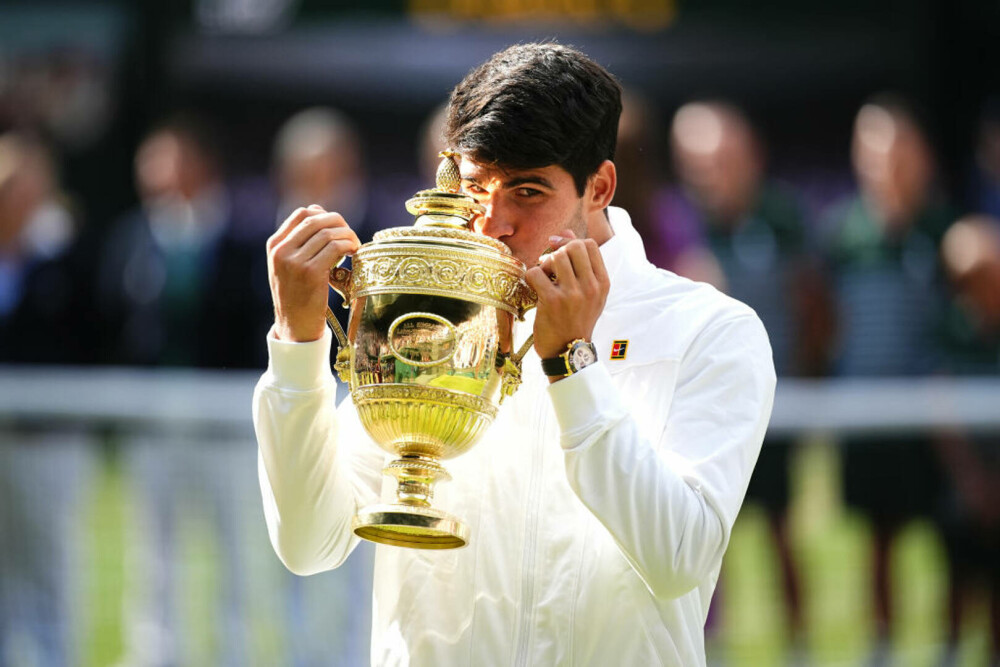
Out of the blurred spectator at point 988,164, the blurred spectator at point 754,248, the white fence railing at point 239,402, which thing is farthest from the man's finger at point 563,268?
the blurred spectator at point 988,164

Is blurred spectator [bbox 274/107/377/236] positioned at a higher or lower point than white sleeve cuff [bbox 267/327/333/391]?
higher

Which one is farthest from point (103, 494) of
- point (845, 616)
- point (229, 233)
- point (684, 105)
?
point (684, 105)

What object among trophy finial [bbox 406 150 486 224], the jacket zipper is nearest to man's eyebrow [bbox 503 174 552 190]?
trophy finial [bbox 406 150 486 224]

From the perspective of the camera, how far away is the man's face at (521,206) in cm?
269

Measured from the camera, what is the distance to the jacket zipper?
2.53 meters

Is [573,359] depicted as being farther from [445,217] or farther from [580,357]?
[445,217]

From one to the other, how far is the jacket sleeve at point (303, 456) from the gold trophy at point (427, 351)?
0.07 m

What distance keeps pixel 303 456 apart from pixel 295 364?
158 millimetres

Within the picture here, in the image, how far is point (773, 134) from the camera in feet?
25.4

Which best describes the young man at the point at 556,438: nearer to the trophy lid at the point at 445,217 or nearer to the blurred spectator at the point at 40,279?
the trophy lid at the point at 445,217

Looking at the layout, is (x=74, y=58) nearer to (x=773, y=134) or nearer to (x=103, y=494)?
(x=103, y=494)

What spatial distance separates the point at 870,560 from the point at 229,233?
10.4 feet

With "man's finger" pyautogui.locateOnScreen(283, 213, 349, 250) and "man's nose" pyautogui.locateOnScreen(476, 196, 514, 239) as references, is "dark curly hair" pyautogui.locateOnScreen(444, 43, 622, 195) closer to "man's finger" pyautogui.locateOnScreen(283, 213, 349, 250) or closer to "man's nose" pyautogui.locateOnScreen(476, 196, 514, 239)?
"man's nose" pyautogui.locateOnScreen(476, 196, 514, 239)

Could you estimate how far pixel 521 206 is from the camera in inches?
106
